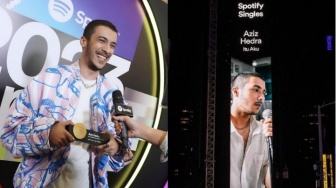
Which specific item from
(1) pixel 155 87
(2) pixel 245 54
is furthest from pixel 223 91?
(1) pixel 155 87

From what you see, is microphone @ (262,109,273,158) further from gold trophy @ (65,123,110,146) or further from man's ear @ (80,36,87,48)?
man's ear @ (80,36,87,48)

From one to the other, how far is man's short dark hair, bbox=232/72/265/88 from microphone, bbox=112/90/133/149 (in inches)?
335

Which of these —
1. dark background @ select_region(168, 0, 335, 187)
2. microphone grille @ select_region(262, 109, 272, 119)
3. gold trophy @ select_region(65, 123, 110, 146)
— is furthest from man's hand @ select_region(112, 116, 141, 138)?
microphone grille @ select_region(262, 109, 272, 119)

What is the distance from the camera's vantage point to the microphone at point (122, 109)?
5664 millimetres

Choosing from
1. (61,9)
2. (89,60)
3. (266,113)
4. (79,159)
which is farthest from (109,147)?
(266,113)

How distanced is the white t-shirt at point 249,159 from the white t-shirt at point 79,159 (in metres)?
8.91

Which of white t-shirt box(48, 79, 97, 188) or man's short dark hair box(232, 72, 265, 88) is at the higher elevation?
man's short dark hair box(232, 72, 265, 88)

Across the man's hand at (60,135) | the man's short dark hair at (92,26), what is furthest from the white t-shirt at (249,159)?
the man's hand at (60,135)

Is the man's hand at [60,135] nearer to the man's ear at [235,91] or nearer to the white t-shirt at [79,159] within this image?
the white t-shirt at [79,159]

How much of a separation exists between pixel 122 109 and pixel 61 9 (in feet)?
4.16

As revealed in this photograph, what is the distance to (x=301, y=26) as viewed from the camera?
52.0 feet

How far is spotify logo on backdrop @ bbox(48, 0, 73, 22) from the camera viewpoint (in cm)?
531

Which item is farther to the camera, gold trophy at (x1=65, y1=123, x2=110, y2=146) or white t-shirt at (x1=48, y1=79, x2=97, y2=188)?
white t-shirt at (x1=48, y1=79, x2=97, y2=188)

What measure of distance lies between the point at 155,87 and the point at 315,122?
15395 millimetres
